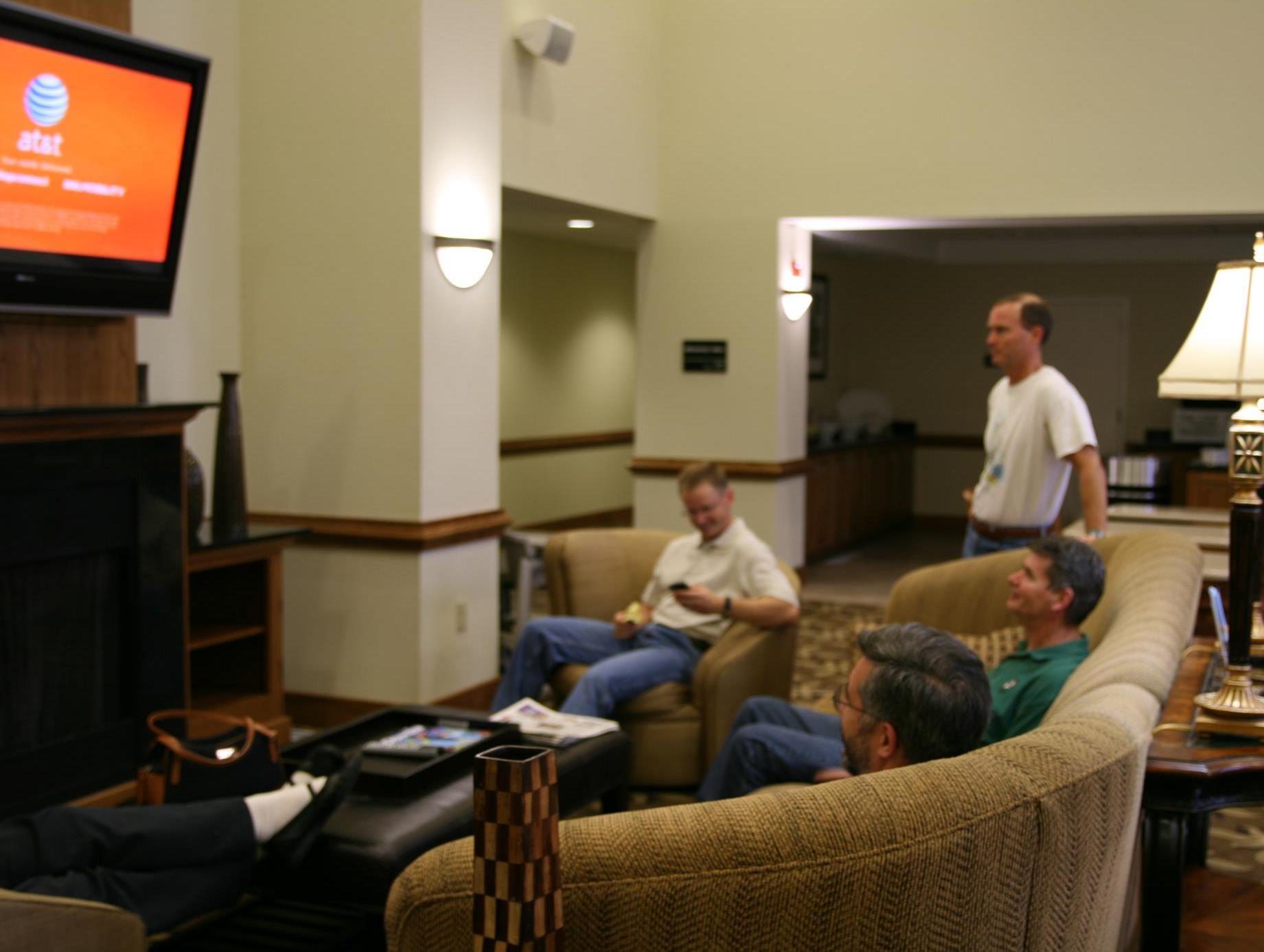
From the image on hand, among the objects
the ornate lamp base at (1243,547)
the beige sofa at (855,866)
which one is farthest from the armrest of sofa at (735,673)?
the beige sofa at (855,866)

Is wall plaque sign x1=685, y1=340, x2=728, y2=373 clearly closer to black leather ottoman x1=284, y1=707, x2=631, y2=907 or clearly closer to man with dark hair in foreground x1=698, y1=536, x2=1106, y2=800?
man with dark hair in foreground x1=698, y1=536, x2=1106, y2=800

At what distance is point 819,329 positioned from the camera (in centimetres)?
1270

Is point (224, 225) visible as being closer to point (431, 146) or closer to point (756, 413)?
point (431, 146)

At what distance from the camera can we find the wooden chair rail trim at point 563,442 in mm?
10750

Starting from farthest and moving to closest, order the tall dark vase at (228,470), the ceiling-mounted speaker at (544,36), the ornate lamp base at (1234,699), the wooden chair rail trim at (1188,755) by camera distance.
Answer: the ceiling-mounted speaker at (544,36), the tall dark vase at (228,470), the ornate lamp base at (1234,699), the wooden chair rail trim at (1188,755)

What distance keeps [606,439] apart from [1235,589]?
32.8 feet

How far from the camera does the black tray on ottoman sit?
11.1 feet

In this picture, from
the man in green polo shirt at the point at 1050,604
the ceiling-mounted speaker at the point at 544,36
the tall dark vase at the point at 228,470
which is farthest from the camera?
the ceiling-mounted speaker at the point at 544,36

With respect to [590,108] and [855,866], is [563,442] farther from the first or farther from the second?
[855,866]

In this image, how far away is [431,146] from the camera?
17.7ft

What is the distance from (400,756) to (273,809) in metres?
0.47

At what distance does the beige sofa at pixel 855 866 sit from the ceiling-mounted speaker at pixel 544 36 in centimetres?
585

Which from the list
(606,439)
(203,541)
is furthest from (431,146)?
(606,439)

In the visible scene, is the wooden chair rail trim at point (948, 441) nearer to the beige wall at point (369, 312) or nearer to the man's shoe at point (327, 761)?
the beige wall at point (369, 312)
